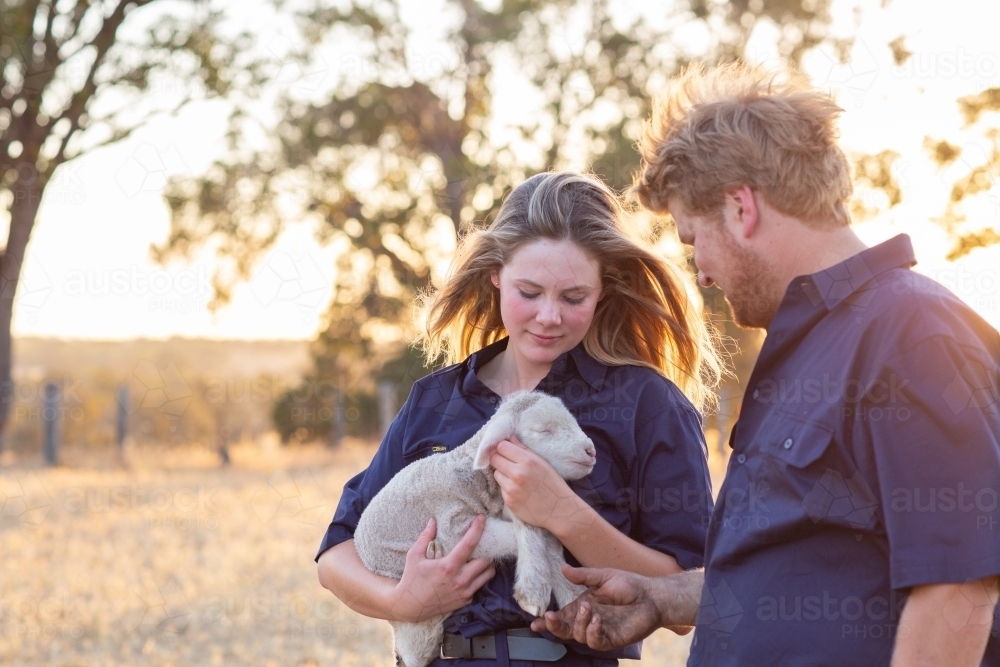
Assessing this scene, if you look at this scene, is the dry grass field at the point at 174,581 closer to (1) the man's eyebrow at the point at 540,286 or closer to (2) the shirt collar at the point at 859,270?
(1) the man's eyebrow at the point at 540,286

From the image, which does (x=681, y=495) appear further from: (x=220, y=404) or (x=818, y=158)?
(x=220, y=404)

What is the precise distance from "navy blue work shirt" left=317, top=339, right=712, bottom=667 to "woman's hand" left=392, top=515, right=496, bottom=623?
6cm

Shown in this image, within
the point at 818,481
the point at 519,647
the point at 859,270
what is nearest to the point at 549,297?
the point at 519,647

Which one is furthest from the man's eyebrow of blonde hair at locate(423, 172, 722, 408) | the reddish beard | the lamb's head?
the reddish beard

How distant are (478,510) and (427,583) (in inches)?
13.0

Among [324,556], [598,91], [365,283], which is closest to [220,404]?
[365,283]

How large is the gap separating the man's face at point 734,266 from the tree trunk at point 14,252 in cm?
1891

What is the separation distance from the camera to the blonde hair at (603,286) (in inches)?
149

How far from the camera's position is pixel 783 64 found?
121 inches

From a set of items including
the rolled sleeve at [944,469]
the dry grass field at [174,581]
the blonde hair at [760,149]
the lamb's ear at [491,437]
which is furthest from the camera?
the dry grass field at [174,581]

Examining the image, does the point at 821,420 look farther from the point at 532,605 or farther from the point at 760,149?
the point at 532,605

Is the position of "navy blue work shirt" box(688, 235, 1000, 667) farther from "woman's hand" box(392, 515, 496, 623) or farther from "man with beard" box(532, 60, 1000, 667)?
"woman's hand" box(392, 515, 496, 623)

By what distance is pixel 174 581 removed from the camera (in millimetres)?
9477

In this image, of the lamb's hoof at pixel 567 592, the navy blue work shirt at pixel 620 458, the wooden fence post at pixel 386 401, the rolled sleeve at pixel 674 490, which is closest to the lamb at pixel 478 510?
the lamb's hoof at pixel 567 592
